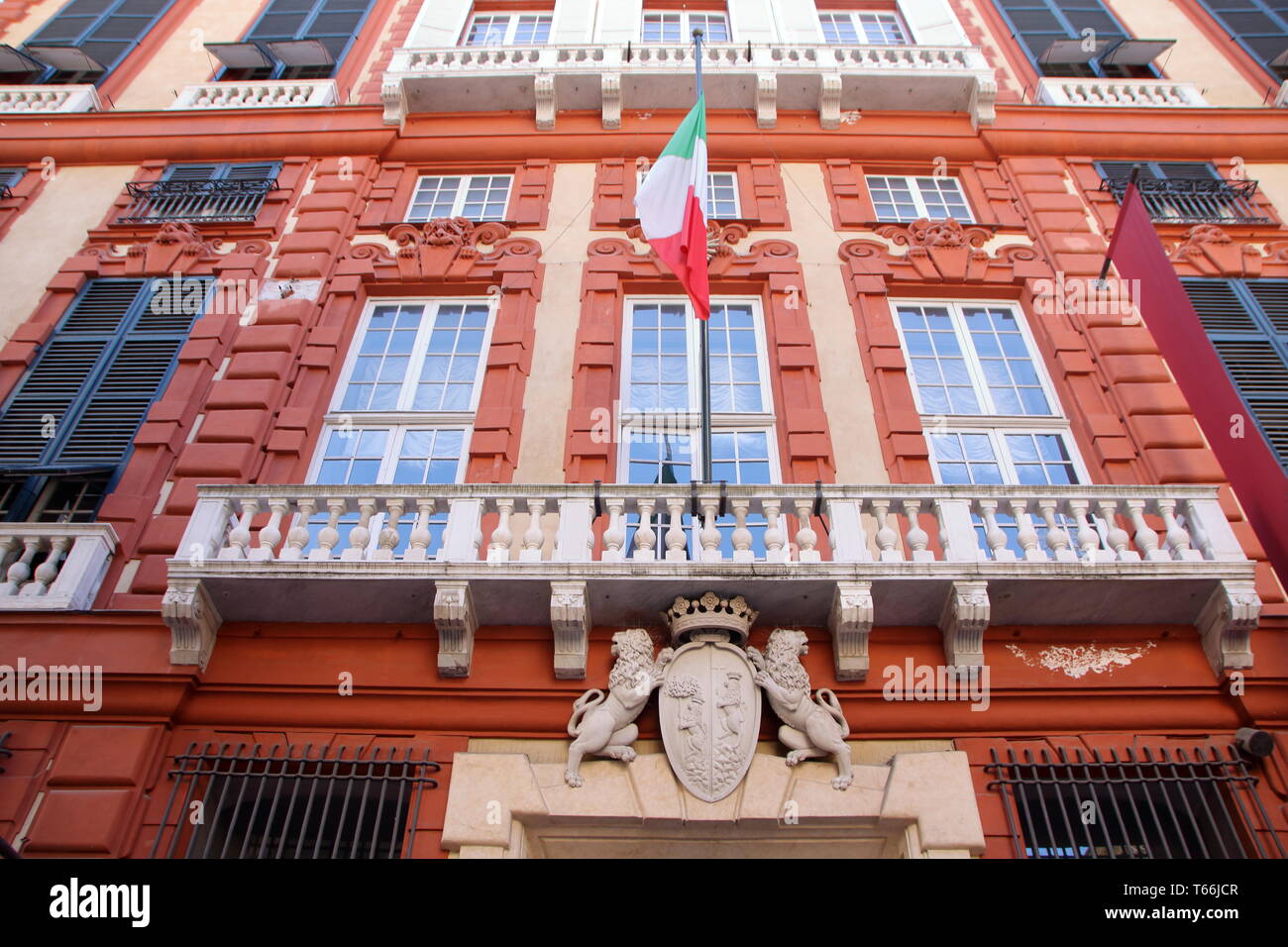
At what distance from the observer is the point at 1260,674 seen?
8.58 metres

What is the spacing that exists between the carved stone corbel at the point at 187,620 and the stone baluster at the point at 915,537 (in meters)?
6.38

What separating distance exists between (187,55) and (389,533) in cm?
1415

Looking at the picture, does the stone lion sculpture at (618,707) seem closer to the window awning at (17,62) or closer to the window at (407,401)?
the window at (407,401)

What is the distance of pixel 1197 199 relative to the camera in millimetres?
14430

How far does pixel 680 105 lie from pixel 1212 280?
8.37 m

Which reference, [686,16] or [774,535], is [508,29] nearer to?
[686,16]

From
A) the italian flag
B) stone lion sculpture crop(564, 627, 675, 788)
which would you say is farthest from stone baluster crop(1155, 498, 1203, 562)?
the italian flag

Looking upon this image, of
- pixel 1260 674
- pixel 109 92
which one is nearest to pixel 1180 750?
pixel 1260 674

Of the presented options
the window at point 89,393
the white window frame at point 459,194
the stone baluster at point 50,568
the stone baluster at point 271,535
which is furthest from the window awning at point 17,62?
the stone baluster at point 271,535

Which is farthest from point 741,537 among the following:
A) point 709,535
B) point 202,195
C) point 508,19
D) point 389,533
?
point 508,19

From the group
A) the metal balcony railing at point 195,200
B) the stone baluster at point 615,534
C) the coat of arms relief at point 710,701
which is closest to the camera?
the coat of arms relief at point 710,701

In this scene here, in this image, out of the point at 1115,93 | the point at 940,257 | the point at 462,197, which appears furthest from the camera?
the point at 1115,93

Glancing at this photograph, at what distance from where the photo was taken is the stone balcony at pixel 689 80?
15695 millimetres
